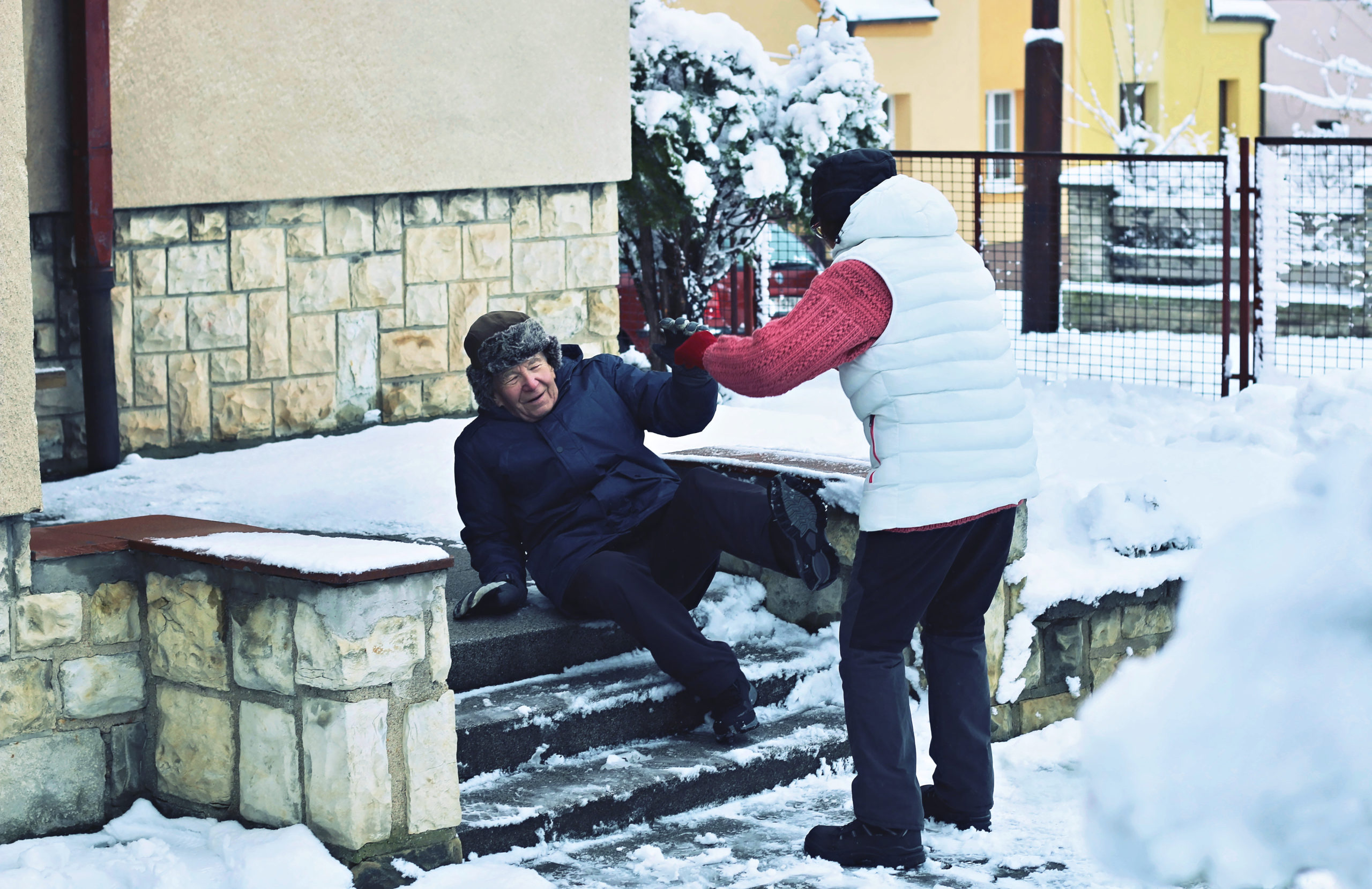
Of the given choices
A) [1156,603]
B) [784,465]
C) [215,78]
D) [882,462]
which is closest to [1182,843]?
[882,462]

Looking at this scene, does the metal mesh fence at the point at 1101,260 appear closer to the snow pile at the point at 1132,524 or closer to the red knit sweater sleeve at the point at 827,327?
the snow pile at the point at 1132,524

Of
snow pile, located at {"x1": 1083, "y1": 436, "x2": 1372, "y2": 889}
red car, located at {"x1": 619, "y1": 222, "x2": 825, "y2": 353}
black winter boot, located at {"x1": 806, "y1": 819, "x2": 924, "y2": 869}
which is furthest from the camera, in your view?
red car, located at {"x1": 619, "y1": 222, "x2": 825, "y2": 353}

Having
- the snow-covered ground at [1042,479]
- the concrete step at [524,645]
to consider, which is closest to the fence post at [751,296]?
the snow-covered ground at [1042,479]

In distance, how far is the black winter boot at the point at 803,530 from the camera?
4.02 metres

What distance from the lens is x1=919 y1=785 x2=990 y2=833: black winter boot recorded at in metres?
3.97

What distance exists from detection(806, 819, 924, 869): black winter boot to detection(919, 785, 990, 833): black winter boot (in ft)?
0.83

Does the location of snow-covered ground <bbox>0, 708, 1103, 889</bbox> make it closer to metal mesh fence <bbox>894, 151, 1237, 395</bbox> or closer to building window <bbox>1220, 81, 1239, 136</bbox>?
metal mesh fence <bbox>894, 151, 1237, 395</bbox>

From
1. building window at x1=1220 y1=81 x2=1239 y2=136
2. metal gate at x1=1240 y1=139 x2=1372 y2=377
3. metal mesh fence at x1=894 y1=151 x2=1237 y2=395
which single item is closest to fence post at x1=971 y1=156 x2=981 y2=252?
metal mesh fence at x1=894 y1=151 x2=1237 y2=395

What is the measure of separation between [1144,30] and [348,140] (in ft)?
67.2

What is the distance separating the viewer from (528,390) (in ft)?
14.5

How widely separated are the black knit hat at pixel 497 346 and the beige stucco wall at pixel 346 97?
2.14m

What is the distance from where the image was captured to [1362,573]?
4.52 feet

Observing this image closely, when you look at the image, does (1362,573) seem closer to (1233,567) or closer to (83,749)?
(1233,567)

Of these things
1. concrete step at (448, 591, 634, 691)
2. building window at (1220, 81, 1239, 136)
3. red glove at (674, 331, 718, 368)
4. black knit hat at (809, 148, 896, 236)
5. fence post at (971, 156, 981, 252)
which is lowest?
concrete step at (448, 591, 634, 691)
